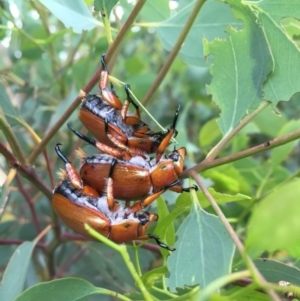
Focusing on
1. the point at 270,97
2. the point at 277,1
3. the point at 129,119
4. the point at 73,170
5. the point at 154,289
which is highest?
the point at 277,1

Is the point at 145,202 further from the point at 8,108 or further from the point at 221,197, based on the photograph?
the point at 8,108

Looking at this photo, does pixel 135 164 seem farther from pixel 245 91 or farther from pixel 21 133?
pixel 21 133

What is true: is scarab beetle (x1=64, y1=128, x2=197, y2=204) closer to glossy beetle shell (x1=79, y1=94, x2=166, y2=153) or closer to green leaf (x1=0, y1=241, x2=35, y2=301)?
glossy beetle shell (x1=79, y1=94, x2=166, y2=153)

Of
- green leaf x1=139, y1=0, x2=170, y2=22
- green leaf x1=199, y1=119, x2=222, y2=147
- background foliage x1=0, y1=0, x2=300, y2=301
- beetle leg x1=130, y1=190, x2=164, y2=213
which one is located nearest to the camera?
background foliage x1=0, y1=0, x2=300, y2=301

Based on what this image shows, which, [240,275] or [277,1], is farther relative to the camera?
[277,1]

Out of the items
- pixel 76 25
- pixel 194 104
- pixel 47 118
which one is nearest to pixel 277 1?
pixel 76 25

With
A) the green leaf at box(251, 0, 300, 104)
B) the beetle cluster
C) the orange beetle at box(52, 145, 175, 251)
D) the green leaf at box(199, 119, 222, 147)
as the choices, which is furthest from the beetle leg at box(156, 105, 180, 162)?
the green leaf at box(199, 119, 222, 147)

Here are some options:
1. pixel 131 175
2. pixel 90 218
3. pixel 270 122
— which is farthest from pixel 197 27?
pixel 270 122
